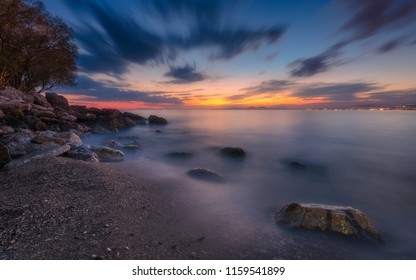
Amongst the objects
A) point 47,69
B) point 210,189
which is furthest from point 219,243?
point 47,69

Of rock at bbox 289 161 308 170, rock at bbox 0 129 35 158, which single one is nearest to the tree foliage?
rock at bbox 0 129 35 158

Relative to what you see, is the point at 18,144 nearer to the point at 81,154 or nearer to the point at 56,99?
the point at 81,154

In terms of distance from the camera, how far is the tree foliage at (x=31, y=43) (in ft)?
67.5

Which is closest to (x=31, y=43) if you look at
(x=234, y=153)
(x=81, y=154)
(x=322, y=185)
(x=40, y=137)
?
(x=40, y=137)

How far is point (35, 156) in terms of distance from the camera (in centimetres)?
764

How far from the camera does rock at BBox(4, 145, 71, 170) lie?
6.93 m

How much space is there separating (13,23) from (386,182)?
2965cm

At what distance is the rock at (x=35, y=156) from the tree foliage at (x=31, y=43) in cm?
1935

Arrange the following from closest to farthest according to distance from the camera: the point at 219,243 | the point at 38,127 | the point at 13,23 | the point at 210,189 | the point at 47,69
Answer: the point at 219,243 → the point at 210,189 → the point at 38,127 → the point at 13,23 → the point at 47,69

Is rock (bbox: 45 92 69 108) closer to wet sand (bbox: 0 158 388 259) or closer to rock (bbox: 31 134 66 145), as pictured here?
rock (bbox: 31 134 66 145)

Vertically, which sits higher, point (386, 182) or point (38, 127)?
point (38, 127)

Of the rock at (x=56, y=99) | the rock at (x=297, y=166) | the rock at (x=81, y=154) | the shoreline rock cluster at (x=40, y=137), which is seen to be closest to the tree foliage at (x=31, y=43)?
the shoreline rock cluster at (x=40, y=137)
